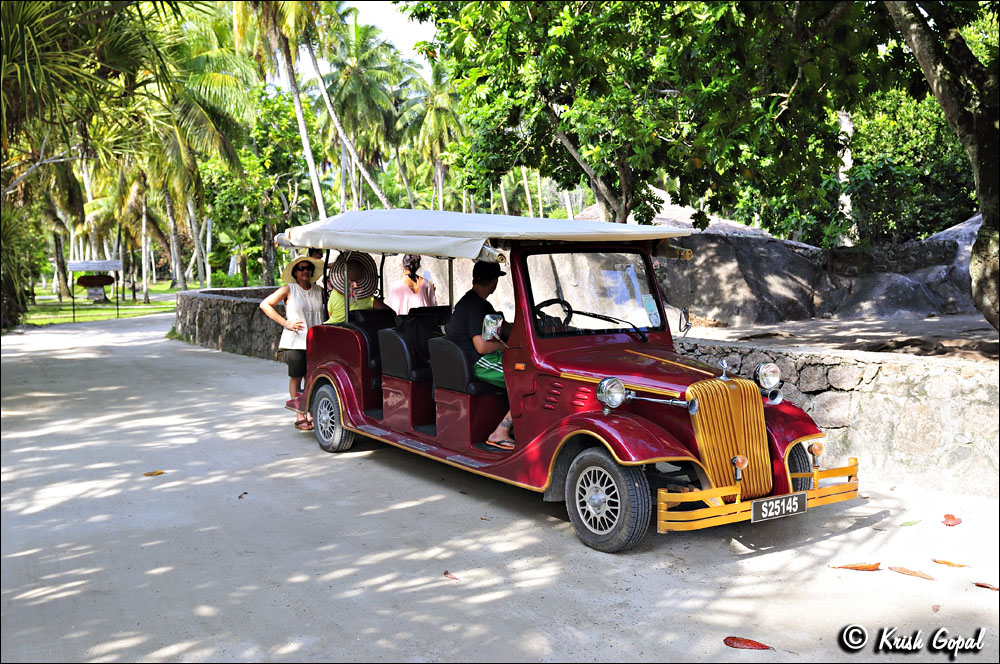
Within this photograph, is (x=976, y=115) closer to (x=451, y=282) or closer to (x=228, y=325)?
(x=451, y=282)

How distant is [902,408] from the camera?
22.5 feet

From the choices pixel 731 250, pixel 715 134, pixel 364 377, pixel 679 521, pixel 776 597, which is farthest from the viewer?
pixel 731 250

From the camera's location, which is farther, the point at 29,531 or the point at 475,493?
the point at 475,493

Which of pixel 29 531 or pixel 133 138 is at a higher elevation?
pixel 133 138

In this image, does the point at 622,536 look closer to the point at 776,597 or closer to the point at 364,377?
the point at 776,597

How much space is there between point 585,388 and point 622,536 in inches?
39.2

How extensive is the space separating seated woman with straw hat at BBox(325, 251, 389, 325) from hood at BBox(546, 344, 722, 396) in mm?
3157

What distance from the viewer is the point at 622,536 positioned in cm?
533

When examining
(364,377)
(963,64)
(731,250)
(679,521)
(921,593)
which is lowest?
(921,593)

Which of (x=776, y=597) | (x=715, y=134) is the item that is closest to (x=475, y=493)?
(x=776, y=597)

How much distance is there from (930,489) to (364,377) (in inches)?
188

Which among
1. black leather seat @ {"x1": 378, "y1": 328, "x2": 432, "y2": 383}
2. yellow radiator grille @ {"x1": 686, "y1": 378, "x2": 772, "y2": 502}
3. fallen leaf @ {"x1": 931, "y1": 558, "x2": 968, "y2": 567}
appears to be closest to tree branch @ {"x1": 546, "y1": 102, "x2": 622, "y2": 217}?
black leather seat @ {"x1": 378, "y1": 328, "x2": 432, "y2": 383}

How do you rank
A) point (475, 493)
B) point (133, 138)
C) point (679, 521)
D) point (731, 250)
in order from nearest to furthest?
point (679, 521)
point (475, 493)
point (133, 138)
point (731, 250)

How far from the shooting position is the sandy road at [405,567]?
13.6 ft
